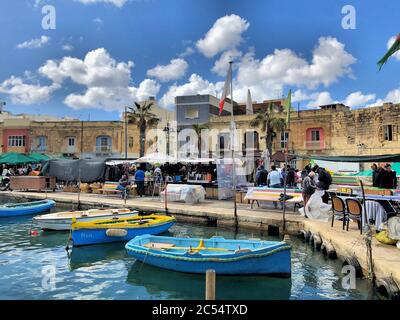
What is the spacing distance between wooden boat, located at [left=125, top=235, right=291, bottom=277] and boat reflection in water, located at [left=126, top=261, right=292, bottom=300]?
0.51 feet

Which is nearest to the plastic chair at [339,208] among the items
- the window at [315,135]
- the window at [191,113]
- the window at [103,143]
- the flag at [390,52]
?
the flag at [390,52]

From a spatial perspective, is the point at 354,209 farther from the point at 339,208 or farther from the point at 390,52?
the point at 390,52

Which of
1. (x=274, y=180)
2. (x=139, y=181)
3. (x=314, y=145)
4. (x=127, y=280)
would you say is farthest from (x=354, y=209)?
(x=314, y=145)

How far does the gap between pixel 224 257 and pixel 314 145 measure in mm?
28192

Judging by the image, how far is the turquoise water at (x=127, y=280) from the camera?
7.40m

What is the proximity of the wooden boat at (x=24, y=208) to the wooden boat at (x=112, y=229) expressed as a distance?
6738 mm

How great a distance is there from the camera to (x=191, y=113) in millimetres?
40156

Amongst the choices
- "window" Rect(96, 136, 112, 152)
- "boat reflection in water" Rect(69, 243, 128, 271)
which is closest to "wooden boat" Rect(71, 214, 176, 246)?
"boat reflection in water" Rect(69, 243, 128, 271)

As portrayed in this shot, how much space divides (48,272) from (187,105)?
32.5 meters

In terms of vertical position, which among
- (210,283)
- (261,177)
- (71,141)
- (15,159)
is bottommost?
(210,283)

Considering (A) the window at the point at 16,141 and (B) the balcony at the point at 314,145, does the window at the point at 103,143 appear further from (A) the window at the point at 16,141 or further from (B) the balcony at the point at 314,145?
(B) the balcony at the point at 314,145
